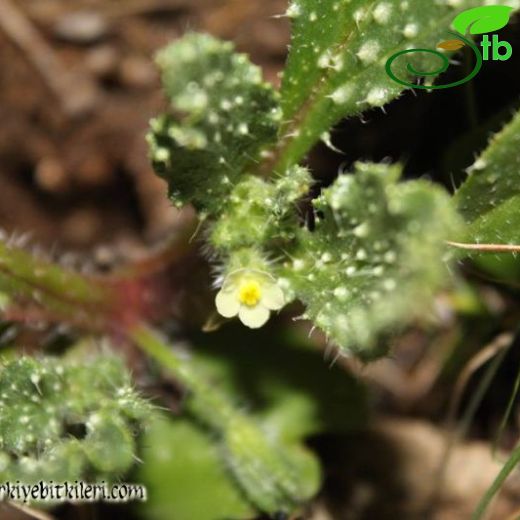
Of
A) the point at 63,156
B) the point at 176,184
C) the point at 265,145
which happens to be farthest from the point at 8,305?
the point at 63,156

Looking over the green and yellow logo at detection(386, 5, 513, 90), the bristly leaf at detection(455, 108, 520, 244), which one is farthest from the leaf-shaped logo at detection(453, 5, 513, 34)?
the bristly leaf at detection(455, 108, 520, 244)

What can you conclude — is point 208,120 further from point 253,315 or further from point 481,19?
point 481,19

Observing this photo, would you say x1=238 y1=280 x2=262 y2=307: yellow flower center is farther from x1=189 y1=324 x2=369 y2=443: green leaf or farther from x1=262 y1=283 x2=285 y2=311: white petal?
x1=189 y1=324 x2=369 y2=443: green leaf

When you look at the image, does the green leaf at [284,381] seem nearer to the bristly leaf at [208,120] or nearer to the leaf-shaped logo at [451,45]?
the bristly leaf at [208,120]

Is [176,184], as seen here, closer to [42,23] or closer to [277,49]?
[277,49]

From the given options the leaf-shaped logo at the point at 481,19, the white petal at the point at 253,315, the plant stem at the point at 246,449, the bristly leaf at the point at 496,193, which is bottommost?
the plant stem at the point at 246,449

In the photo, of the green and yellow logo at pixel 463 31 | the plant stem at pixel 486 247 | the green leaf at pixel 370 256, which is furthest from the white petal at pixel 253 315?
the green and yellow logo at pixel 463 31
